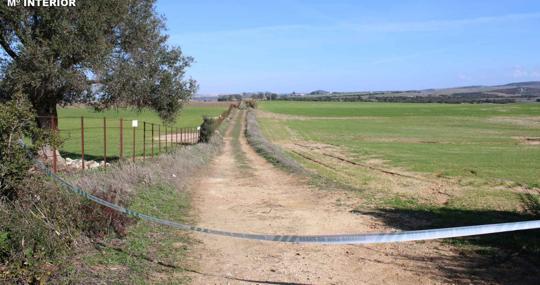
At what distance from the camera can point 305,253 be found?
22.9ft

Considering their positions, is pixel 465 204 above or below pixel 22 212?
below

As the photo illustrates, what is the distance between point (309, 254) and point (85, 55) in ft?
46.9

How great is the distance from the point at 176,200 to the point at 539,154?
91.3 feet

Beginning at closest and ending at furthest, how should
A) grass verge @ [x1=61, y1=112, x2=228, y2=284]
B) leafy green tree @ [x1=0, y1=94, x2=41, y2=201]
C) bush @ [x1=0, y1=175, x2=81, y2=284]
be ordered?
bush @ [x1=0, y1=175, x2=81, y2=284] → grass verge @ [x1=61, y1=112, x2=228, y2=284] → leafy green tree @ [x1=0, y1=94, x2=41, y2=201]

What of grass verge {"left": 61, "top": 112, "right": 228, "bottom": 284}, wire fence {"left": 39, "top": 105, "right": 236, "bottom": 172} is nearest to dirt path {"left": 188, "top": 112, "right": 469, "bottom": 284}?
grass verge {"left": 61, "top": 112, "right": 228, "bottom": 284}

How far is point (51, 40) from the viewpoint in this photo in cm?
1775

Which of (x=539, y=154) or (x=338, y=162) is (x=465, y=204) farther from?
(x=539, y=154)

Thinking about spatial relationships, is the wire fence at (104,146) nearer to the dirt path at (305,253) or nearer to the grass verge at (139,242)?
the grass verge at (139,242)

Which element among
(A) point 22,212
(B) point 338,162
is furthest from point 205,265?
(B) point 338,162

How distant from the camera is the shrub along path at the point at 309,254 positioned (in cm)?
598

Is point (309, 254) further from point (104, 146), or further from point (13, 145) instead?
point (104, 146)

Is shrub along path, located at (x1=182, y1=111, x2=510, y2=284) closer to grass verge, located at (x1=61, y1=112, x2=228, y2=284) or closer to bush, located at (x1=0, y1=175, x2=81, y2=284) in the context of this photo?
grass verge, located at (x1=61, y1=112, x2=228, y2=284)

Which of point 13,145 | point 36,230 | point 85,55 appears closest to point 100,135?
point 85,55

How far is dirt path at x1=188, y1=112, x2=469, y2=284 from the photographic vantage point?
5988 millimetres
